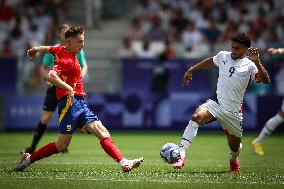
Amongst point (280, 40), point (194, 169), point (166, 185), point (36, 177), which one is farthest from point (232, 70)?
point (280, 40)

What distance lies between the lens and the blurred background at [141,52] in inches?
949

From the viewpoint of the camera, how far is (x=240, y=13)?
2873cm

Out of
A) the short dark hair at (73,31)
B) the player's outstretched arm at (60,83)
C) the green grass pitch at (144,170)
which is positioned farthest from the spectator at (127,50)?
the player's outstretched arm at (60,83)

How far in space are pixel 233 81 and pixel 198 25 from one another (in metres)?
15.9

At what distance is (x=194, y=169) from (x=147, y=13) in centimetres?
1671

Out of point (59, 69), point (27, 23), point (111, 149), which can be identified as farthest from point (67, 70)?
point (27, 23)

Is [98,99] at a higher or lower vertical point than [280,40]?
lower

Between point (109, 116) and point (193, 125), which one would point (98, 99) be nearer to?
point (109, 116)

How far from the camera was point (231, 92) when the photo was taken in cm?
1221

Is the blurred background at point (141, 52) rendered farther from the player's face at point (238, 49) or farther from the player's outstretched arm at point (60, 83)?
the player's outstretched arm at point (60, 83)

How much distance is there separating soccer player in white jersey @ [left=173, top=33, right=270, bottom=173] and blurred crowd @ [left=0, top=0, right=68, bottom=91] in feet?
48.4

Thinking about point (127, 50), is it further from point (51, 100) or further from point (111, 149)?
point (111, 149)

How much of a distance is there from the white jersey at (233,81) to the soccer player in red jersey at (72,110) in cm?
173

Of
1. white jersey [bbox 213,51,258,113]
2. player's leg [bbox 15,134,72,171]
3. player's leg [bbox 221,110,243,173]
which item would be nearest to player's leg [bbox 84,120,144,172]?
player's leg [bbox 15,134,72,171]
